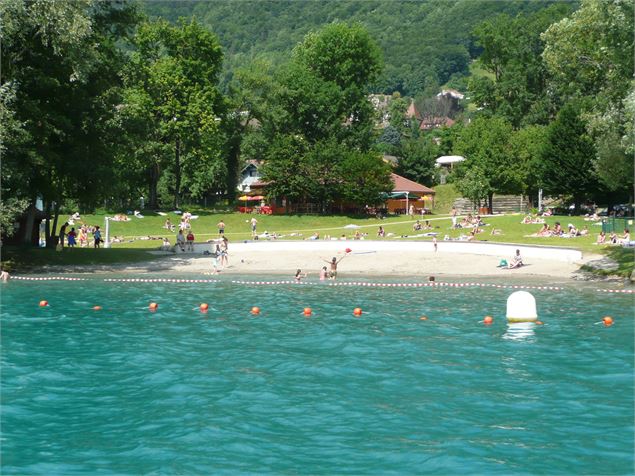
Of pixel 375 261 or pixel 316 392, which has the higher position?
pixel 375 261

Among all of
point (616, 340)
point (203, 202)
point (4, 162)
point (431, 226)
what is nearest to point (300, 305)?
point (616, 340)

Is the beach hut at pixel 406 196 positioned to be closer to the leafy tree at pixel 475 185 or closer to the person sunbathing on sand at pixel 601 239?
the leafy tree at pixel 475 185

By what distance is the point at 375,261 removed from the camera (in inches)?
2074

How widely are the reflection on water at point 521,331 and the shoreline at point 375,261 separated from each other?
49.1 feet

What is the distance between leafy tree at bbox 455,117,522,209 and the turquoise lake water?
57422 millimetres

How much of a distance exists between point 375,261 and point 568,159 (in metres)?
34.0

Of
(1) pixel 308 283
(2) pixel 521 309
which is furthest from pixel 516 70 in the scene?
(2) pixel 521 309

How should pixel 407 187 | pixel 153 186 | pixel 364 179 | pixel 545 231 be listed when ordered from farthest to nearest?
pixel 407 187
pixel 153 186
pixel 364 179
pixel 545 231

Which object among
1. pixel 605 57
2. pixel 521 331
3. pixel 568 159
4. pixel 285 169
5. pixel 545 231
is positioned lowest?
pixel 521 331

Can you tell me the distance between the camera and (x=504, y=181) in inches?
3524

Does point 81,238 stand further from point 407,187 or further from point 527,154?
point 407,187

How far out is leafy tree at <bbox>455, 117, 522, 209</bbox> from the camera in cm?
8912

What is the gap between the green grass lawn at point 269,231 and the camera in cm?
5003

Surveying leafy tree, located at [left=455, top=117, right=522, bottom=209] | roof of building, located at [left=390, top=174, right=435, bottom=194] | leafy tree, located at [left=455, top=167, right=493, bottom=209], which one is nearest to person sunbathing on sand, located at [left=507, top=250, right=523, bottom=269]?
leafy tree, located at [left=455, top=167, right=493, bottom=209]
